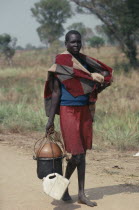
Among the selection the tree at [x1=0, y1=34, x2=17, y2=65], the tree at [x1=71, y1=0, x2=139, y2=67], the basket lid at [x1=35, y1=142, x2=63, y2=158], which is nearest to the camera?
the basket lid at [x1=35, y1=142, x2=63, y2=158]

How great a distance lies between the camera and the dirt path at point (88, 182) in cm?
444

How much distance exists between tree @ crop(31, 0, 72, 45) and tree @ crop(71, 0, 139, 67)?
22991 mm

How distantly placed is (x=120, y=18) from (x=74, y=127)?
19272mm

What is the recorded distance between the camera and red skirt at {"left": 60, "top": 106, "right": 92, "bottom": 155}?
4207 mm

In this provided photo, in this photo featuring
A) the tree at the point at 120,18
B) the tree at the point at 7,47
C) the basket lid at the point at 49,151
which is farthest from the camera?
the tree at the point at 7,47

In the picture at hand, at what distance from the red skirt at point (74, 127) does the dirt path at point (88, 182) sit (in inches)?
24.7

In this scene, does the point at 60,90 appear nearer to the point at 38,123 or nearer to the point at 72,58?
the point at 72,58

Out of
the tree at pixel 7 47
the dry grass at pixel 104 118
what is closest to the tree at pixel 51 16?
the tree at pixel 7 47

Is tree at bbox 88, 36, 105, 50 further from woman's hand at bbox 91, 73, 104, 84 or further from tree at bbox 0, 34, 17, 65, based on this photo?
woman's hand at bbox 91, 73, 104, 84

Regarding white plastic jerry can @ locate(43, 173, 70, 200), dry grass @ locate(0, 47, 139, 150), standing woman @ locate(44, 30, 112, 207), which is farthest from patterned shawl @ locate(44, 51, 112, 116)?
dry grass @ locate(0, 47, 139, 150)

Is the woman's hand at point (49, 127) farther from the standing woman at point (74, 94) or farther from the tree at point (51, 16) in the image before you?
the tree at point (51, 16)

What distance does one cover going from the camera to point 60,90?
4250mm

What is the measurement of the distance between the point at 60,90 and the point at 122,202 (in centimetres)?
133

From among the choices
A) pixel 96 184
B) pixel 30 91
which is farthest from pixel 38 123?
pixel 30 91
